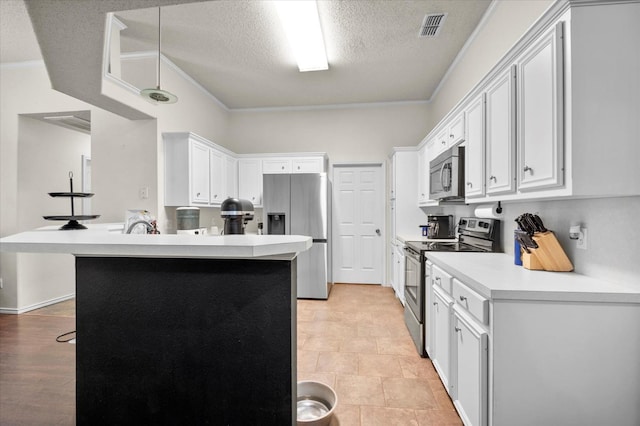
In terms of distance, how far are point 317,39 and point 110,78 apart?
2.11 metres

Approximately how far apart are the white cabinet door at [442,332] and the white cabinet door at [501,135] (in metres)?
0.81

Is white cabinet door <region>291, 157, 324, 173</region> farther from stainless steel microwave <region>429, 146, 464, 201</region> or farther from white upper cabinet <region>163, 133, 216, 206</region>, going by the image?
stainless steel microwave <region>429, 146, 464, 201</region>

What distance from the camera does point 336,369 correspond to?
2.36 m

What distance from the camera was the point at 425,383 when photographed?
7.05 ft

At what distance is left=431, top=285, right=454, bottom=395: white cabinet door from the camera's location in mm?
1871

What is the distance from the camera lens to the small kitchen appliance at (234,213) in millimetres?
1388

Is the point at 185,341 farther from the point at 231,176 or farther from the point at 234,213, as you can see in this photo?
the point at 231,176

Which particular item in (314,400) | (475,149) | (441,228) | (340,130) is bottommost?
(314,400)

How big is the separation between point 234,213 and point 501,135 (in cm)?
169

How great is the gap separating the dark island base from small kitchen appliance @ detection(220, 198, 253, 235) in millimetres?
241

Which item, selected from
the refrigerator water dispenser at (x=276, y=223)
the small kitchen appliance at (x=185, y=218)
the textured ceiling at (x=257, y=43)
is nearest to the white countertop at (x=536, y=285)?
the textured ceiling at (x=257, y=43)

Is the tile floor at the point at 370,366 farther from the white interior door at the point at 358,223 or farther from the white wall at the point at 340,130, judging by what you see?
the white wall at the point at 340,130

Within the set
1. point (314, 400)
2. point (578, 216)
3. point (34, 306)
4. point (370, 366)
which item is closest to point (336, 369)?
point (370, 366)

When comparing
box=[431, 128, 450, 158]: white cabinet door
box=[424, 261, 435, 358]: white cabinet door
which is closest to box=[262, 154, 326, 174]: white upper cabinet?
box=[431, 128, 450, 158]: white cabinet door
